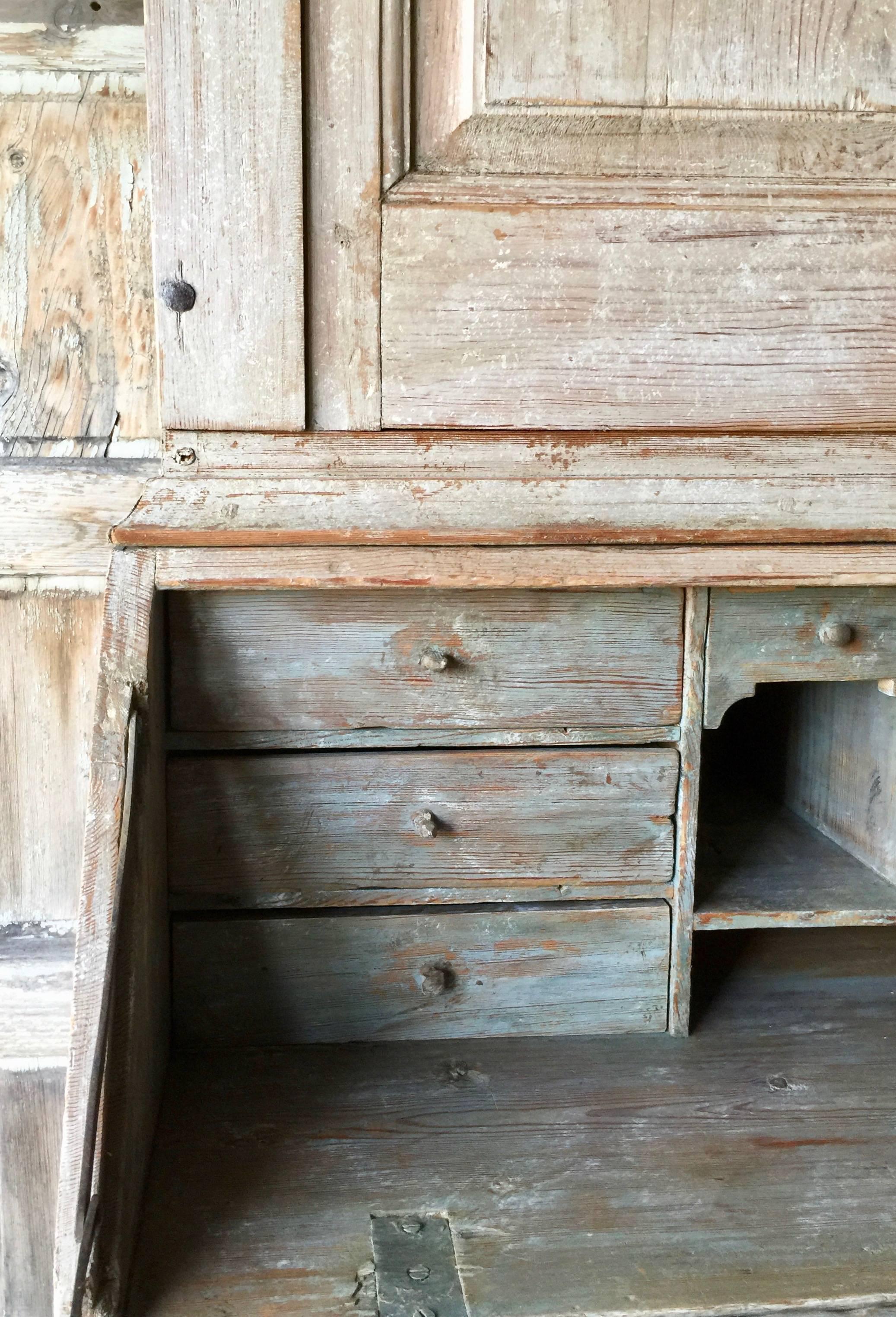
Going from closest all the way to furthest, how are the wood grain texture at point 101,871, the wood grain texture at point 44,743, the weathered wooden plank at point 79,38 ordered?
1. the wood grain texture at point 101,871
2. the weathered wooden plank at point 79,38
3. the wood grain texture at point 44,743

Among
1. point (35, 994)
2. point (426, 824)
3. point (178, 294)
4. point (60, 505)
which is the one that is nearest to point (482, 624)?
point (426, 824)

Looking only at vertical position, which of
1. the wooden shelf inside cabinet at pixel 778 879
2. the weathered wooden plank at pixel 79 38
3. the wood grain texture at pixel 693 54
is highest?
the weathered wooden plank at pixel 79 38

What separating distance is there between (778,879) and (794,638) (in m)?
0.31

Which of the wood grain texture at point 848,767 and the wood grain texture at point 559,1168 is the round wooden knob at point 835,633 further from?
the wood grain texture at point 559,1168

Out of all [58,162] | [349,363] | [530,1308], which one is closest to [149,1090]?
[530,1308]

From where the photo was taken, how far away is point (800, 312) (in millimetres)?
1128

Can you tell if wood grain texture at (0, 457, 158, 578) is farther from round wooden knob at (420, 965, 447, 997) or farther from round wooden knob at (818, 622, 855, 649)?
round wooden knob at (818, 622, 855, 649)

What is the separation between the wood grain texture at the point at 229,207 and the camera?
3.36 ft

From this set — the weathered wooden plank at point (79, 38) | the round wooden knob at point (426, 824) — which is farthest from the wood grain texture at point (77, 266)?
the round wooden knob at point (426, 824)

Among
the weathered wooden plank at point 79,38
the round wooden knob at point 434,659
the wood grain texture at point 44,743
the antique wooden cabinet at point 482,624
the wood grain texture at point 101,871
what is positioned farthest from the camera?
the wood grain texture at point 44,743

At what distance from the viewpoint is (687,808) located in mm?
1209

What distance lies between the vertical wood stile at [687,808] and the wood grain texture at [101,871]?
1.85 feet

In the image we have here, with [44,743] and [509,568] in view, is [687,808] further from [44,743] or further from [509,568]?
[44,743]

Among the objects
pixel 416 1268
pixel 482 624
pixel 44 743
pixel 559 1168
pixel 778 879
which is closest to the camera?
pixel 416 1268
